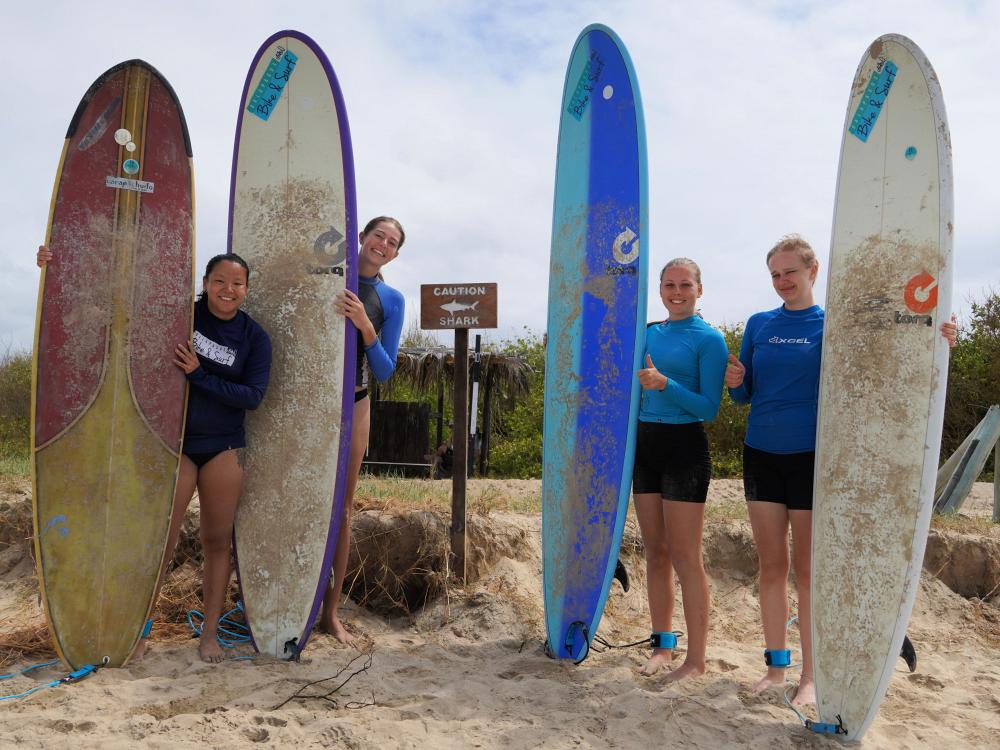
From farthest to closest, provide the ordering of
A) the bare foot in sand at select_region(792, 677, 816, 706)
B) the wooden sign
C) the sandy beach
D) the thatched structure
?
the thatched structure → the wooden sign → the bare foot in sand at select_region(792, 677, 816, 706) → the sandy beach

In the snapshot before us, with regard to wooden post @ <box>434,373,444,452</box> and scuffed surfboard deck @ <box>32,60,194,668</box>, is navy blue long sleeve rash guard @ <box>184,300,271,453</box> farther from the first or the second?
wooden post @ <box>434,373,444,452</box>

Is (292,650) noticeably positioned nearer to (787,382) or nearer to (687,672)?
(687,672)

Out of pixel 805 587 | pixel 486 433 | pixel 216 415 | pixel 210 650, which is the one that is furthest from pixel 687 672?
pixel 486 433

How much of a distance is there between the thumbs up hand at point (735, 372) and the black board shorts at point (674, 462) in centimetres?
20

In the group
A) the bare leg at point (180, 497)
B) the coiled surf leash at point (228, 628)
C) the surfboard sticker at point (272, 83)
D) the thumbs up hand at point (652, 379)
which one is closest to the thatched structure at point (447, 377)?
the coiled surf leash at point (228, 628)

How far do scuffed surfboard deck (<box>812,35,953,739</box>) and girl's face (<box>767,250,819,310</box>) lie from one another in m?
0.10

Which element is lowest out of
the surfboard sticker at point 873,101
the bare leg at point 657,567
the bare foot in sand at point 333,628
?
the bare foot in sand at point 333,628

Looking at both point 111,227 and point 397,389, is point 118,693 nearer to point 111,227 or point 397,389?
point 111,227

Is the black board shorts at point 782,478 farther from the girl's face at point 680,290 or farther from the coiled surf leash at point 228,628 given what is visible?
the coiled surf leash at point 228,628

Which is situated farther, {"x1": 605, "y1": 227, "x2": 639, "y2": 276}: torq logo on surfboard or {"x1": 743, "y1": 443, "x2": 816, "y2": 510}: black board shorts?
{"x1": 605, "y1": 227, "x2": 639, "y2": 276}: torq logo on surfboard

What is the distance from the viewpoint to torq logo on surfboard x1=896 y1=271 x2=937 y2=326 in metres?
2.49

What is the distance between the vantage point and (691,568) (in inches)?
104

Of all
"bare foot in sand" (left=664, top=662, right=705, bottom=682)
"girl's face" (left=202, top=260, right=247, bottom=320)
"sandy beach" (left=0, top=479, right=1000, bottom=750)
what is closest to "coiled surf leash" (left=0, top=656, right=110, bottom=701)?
"sandy beach" (left=0, top=479, right=1000, bottom=750)

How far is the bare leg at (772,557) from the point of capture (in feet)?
8.21
